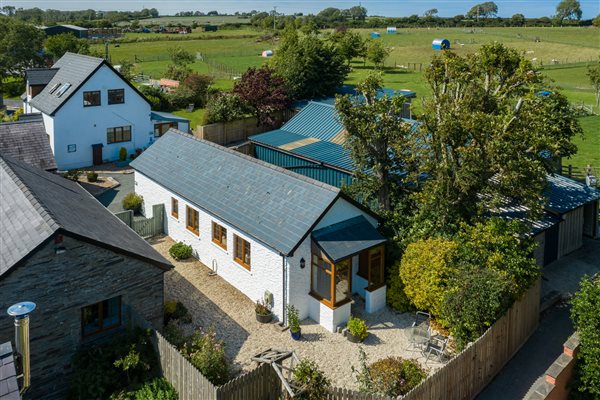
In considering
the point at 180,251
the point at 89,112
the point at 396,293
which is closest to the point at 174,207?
the point at 180,251

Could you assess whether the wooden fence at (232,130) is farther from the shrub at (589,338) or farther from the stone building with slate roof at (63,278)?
the shrub at (589,338)

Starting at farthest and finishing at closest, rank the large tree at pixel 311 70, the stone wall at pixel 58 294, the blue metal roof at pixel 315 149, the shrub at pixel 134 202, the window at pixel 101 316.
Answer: the large tree at pixel 311 70
the blue metal roof at pixel 315 149
the shrub at pixel 134 202
the window at pixel 101 316
the stone wall at pixel 58 294

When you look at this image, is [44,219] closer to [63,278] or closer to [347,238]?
[63,278]

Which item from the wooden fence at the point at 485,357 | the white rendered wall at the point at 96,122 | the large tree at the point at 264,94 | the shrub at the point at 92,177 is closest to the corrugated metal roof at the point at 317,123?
the large tree at the point at 264,94

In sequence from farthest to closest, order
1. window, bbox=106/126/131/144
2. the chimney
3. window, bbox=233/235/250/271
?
window, bbox=106/126/131/144 → window, bbox=233/235/250/271 → the chimney

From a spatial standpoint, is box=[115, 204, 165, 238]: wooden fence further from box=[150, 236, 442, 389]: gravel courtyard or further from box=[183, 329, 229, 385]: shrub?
box=[183, 329, 229, 385]: shrub

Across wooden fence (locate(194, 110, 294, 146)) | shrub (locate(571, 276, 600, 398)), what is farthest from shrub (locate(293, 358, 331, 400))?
wooden fence (locate(194, 110, 294, 146))
